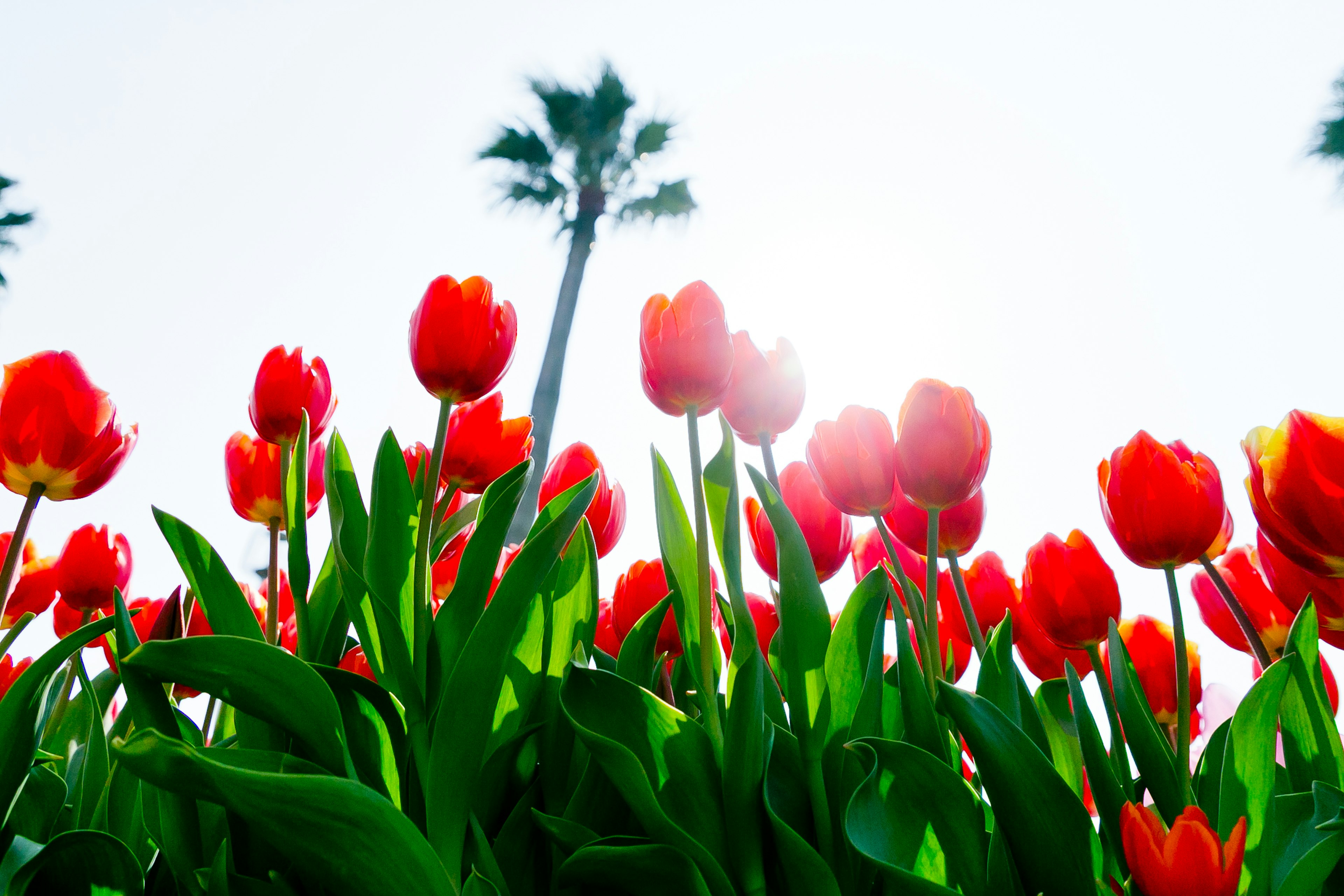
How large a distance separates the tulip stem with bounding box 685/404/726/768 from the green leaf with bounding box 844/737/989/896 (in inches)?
1.8

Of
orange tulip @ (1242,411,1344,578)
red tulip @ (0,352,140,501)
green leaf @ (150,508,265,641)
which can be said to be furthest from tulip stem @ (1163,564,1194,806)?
red tulip @ (0,352,140,501)

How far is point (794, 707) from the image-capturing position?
2.07ft

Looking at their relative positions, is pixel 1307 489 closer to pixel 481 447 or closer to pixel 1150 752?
pixel 1150 752

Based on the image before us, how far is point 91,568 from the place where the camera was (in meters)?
0.99

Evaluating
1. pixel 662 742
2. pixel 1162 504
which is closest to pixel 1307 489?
pixel 1162 504

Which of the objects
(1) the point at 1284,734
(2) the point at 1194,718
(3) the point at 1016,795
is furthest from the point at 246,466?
(2) the point at 1194,718

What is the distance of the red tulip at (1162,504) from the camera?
2.39 ft

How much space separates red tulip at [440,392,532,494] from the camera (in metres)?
0.91

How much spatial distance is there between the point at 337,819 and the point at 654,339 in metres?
0.43

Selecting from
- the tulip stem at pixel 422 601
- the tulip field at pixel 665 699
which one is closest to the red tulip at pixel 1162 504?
the tulip field at pixel 665 699

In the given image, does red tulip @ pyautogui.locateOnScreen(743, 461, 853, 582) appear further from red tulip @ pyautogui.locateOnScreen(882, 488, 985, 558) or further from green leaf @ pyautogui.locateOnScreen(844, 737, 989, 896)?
green leaf @ pyautogui.locateOnScreen(844, 737, 989, 896)

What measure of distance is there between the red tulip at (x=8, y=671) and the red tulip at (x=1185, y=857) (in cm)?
108

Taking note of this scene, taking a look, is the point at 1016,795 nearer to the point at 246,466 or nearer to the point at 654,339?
the point at 654,339

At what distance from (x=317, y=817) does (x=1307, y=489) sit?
741mm
